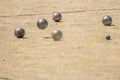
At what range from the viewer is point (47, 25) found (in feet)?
56.1

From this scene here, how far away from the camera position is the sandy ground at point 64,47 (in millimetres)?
11367

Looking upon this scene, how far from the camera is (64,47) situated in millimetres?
14086

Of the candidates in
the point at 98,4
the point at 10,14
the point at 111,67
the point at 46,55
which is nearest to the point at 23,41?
the point at 46,55

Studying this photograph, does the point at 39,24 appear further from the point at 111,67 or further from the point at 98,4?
the point at 98,4

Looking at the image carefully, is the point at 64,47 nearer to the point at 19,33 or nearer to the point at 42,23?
the point at 19,33

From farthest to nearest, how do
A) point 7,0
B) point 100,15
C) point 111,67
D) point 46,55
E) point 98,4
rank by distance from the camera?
point 7,0 < point 98,4 < point 100,15 < point 46,55 < point 111,67

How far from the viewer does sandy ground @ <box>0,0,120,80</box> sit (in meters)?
11.4

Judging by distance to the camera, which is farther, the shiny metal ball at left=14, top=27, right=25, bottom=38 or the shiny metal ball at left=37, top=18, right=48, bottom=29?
the shiny metal ball at left=37, top=18, right=48, bottom=29

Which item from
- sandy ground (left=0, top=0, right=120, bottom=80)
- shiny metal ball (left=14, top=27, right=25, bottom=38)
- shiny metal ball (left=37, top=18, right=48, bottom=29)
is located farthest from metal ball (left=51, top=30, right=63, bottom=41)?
shiny metal ball (left=37, top=18, right=48, bottom=29)

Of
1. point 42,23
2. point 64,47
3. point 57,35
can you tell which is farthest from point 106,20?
point 64,47

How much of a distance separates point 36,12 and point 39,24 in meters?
5.38

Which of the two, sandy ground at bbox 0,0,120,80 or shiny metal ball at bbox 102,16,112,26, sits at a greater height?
shiny metal ball at bbox 102,16,112,26

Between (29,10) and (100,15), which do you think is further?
(29,10)

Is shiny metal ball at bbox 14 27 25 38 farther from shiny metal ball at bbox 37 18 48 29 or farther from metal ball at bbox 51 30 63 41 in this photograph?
metal ball at bbox 51 30 63 41
